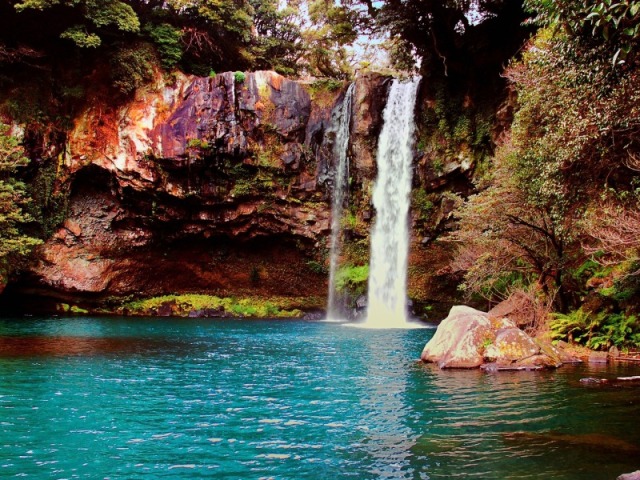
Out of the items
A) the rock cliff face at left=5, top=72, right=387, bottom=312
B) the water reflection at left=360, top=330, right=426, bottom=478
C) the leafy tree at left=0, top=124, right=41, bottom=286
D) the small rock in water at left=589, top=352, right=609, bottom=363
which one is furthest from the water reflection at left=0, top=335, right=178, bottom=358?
the rock cliff face at left=5, top=72, right=387, bottom=312

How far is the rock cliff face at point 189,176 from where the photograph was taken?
86.4ft

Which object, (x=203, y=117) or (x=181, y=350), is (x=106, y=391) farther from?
(x=203, y=117)

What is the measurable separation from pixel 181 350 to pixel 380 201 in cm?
1552

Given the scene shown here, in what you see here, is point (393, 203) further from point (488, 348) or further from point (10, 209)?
point (10, 209)

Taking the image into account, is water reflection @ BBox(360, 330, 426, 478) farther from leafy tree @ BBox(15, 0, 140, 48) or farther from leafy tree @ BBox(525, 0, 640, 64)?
leafy tree @ BBox(15, 0, 140, 48)

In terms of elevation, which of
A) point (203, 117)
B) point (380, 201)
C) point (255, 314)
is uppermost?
point (203, 117)

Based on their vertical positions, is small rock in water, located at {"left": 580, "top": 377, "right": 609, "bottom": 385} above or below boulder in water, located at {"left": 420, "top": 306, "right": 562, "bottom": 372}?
below

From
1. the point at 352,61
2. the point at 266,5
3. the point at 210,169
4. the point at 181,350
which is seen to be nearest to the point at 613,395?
the point at 181,350

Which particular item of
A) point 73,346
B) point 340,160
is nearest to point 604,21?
point 73,346

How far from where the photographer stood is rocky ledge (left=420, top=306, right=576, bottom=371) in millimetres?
11681

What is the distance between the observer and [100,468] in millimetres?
5730

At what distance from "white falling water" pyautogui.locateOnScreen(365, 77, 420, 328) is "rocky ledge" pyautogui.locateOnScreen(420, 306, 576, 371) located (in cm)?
1389

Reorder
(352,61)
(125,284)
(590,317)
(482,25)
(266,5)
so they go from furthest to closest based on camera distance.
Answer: (352,61), (266,5), (125,284), (482,25), (590,317)

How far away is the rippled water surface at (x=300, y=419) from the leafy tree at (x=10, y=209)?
31.3 feet
